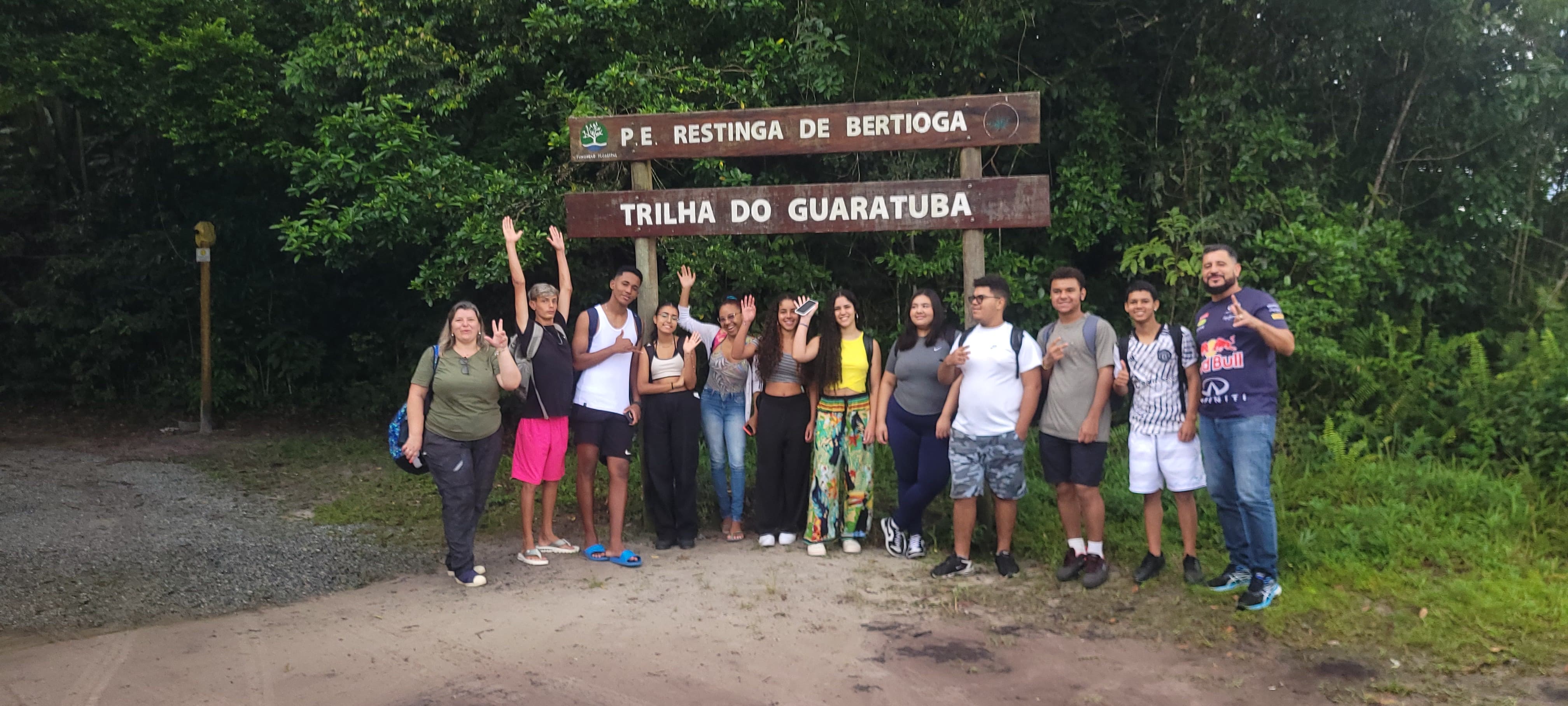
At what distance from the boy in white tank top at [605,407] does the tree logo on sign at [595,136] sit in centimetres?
106

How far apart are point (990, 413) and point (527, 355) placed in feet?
8.15

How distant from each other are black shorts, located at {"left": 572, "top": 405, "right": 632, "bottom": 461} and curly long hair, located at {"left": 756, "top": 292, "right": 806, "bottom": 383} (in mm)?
849

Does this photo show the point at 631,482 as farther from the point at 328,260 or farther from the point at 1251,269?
the point at 1251,269

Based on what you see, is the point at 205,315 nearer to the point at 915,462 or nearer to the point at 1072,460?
the point at 915,462

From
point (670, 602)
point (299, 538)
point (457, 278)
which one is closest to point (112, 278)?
point (457, 278)

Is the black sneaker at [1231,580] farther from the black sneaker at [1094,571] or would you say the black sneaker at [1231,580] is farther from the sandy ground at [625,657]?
the sandy ground at [625,657]

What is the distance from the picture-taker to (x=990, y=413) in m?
6.08

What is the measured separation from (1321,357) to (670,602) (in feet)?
16.2

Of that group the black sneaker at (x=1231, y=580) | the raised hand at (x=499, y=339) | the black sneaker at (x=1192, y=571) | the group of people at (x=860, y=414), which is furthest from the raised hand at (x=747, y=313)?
the black sneaker at (x=1231, y=580)

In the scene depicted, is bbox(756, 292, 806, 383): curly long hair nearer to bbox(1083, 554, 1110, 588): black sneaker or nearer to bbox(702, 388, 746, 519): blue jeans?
bbox(702, 388, 746, 519): blue jeans

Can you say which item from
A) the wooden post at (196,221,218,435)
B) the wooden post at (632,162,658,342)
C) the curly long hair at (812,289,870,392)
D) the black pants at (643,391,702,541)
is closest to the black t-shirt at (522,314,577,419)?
the black pants at (643,391,702,541)

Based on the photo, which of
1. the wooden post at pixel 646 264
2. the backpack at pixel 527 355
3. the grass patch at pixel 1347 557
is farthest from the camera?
the wooden post at pixel 646 264

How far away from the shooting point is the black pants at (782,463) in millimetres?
6797

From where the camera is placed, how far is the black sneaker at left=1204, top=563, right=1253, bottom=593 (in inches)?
221
